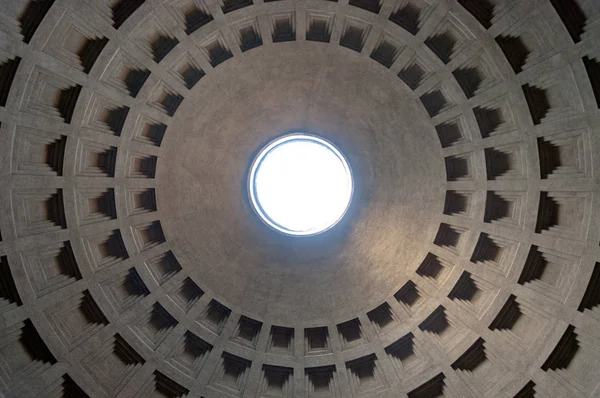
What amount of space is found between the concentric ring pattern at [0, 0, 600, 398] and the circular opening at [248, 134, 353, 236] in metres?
2.23

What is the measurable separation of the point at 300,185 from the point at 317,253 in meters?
7.19

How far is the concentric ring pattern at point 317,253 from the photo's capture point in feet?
79.3

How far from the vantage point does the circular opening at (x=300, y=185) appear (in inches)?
1230

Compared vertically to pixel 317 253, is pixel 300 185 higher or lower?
higher

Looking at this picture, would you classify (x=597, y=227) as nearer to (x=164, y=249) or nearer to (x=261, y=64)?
(x=261, y=64)

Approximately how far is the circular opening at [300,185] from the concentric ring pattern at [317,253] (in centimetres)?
223

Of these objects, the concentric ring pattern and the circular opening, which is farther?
the circular opening

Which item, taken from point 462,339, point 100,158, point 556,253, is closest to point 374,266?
point 462,339

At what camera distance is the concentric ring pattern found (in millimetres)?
24156

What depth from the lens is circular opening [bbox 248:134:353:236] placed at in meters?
31.2

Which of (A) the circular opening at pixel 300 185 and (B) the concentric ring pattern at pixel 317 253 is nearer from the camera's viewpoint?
(B) the concentric ring pattern at pixel 317 253

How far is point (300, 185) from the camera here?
3734 cm

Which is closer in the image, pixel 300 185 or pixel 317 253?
pixel 317 253

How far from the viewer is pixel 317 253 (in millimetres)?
31391
